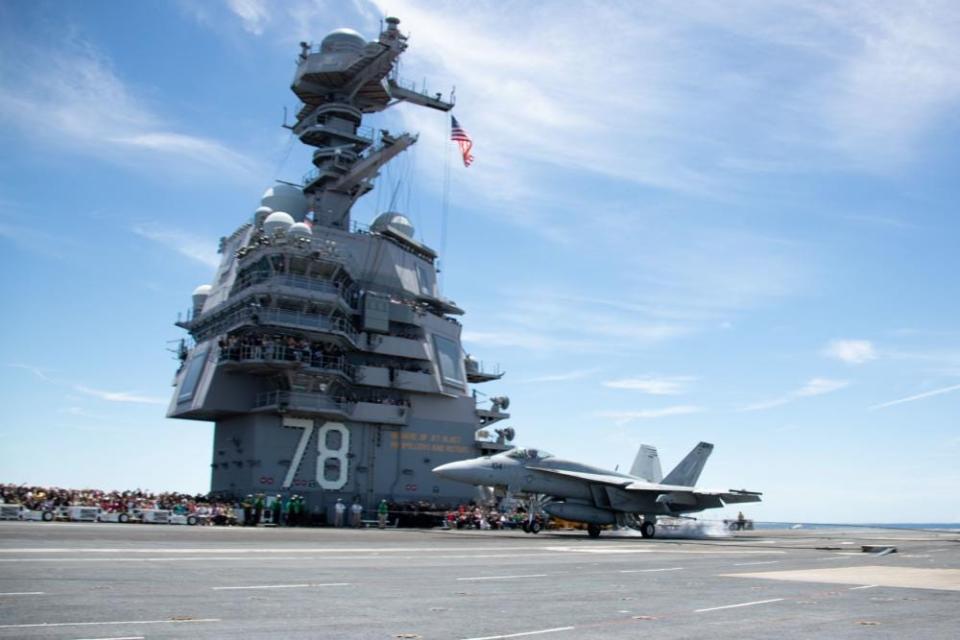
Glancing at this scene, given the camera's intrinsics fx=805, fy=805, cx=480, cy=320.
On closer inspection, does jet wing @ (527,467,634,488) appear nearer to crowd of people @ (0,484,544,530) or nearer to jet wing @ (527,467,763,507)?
jet wing @ (527,467,763,507)

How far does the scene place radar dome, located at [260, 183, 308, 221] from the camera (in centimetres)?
5175

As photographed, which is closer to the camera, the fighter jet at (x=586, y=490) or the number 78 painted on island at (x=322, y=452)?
the fighter jet at (x=586, y=490)

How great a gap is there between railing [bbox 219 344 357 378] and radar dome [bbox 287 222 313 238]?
6.19 m

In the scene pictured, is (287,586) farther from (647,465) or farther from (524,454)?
(647,465)

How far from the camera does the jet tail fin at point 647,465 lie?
49.7 metres

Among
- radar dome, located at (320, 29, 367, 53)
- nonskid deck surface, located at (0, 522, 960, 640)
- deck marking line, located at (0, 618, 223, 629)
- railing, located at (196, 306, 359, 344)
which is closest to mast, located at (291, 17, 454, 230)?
radar dome, located at (320, 29, 367, 53)

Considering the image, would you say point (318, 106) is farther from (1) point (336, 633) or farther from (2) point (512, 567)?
(1) point (336, 633)

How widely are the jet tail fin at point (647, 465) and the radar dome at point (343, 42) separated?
31578 millimetres

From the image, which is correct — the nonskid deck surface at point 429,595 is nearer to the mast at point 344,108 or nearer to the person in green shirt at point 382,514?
the person in green shirt at point 382,514

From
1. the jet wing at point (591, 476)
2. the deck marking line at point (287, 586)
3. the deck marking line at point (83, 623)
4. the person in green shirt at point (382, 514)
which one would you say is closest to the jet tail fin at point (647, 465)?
the jet wing at point (591, 476)

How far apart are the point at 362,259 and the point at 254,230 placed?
6.73m

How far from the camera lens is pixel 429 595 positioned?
1179 cm

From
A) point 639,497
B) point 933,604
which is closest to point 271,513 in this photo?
point 639,497

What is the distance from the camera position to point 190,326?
51750 millimetres
